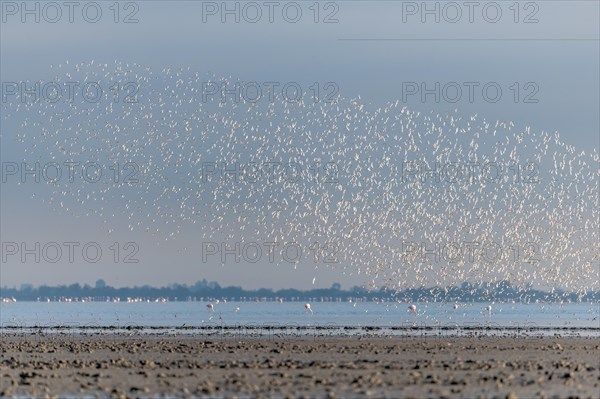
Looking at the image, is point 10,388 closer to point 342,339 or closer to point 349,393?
point 349,393

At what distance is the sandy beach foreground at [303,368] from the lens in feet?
121

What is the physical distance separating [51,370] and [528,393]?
17.2 meters

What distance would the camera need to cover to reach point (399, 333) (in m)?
78.0

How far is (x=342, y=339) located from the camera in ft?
226

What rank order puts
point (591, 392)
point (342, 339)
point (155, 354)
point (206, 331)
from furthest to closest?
point (206, 331) < point (342, 339) < point (155, 354) < point (591, 392)

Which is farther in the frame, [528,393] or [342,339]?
[342,339]

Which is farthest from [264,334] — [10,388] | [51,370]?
[10,388]

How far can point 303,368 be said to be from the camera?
148 feet

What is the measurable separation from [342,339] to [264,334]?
934 cm

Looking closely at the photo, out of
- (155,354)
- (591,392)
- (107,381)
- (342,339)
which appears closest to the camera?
(591,392)

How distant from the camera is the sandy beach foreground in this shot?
36906 millimetres

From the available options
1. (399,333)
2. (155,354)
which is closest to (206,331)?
(399,333)

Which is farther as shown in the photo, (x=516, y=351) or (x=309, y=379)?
(x=516, y=351)

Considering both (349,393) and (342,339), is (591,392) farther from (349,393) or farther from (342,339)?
(342,339)
